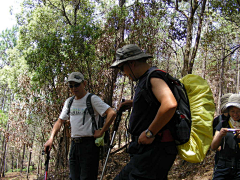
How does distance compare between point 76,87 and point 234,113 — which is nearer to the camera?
point 234,113

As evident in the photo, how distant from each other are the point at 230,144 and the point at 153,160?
158cm

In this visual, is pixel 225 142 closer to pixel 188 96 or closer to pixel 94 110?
pixel 188 96

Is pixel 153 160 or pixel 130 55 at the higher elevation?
pixel 130 55

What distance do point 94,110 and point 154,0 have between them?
771 centimetres

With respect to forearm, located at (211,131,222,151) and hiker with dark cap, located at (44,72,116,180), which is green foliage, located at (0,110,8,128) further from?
forearm, located at (211,131,222,151)

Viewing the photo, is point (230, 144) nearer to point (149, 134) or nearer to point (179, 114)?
point (179, 114)

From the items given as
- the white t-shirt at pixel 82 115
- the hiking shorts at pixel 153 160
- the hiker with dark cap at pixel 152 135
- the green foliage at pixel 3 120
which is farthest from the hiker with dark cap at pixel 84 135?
the green foliage at pixel 3 120

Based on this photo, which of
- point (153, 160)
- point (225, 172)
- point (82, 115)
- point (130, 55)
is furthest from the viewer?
point (82, 115)

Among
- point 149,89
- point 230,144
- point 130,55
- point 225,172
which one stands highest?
point 130,55

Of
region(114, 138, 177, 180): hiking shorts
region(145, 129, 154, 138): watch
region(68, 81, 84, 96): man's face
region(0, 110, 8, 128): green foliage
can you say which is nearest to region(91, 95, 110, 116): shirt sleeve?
region(68, 81, 84, 96): man's face

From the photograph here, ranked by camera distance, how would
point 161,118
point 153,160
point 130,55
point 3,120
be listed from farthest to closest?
point 3,120, point 130,55, point 153,160, point 161,118

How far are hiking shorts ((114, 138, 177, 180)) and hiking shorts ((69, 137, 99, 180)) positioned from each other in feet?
4.92

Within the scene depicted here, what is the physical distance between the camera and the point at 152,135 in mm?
1791

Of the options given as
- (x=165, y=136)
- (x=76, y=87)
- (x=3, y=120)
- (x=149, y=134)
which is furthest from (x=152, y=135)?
(x=3, y=120)
